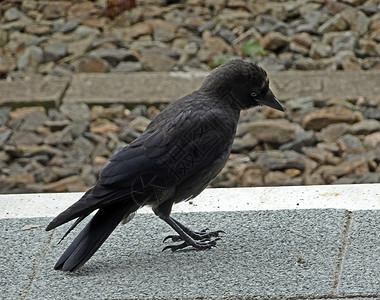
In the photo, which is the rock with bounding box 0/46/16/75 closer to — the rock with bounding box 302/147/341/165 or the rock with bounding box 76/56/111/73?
the rock with bounding box 76/56/111/73

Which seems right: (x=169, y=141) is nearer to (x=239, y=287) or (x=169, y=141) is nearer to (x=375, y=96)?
(x=239, y=287)

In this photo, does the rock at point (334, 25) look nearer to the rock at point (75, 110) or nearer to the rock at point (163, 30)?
the rock at point (163, 30)

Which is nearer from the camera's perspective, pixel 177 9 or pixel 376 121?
pixel 376 121

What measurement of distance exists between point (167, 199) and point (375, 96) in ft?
11.6

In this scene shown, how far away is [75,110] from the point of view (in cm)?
762

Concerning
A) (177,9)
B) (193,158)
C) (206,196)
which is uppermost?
(193,158)

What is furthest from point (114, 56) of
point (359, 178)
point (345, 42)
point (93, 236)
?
point (93, 236)

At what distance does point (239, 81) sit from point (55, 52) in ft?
14.6

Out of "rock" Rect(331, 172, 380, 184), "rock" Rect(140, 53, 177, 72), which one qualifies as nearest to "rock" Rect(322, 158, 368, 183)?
"rock" Rect(331, 172, 380, 184)

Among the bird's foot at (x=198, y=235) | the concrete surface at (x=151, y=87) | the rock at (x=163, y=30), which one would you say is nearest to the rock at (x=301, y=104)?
the concrete surface at (x=151, y=87)

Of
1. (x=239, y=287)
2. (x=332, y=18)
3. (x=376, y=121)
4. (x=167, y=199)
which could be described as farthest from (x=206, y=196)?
(x=332, y=18)

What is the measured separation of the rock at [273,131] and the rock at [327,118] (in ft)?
0.66

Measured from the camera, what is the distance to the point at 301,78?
26.3 ft

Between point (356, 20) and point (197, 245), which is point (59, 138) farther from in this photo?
point (356, 20)
